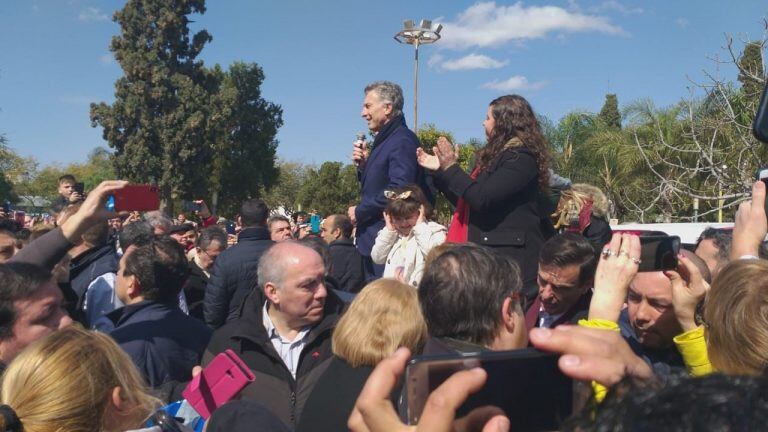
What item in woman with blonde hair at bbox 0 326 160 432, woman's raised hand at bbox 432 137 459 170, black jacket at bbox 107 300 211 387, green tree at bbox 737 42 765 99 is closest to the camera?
woman with blonde hair at bbox 0 326 160 432

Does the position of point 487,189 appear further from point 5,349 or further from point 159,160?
point 159,160

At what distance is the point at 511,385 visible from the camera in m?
1.26

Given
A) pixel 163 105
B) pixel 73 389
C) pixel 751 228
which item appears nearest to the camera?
pixel 73 389

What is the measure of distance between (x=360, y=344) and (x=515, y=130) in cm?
177

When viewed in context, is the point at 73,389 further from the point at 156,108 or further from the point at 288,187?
the point at 288,187

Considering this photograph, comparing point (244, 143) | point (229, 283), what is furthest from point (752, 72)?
point (244, 143)

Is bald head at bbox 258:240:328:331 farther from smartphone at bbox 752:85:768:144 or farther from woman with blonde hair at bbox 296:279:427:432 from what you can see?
smartphone at bbox 752:85:768:144

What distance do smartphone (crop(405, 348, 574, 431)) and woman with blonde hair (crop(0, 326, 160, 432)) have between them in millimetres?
1106

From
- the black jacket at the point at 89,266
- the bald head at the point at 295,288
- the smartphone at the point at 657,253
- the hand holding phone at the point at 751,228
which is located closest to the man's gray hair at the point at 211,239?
the black jacket at the point at 89,266

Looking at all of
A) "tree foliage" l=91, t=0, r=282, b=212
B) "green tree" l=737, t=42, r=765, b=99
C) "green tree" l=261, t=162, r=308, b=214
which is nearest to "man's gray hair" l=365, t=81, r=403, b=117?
"green tree" l=737, t=42, r=765, b=99

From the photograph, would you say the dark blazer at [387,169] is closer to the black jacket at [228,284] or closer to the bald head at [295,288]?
the bald head at [295,288]

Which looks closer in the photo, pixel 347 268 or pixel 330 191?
pixel 347 268

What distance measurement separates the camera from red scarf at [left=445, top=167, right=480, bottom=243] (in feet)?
13.0

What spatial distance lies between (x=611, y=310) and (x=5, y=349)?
8.18 ft
